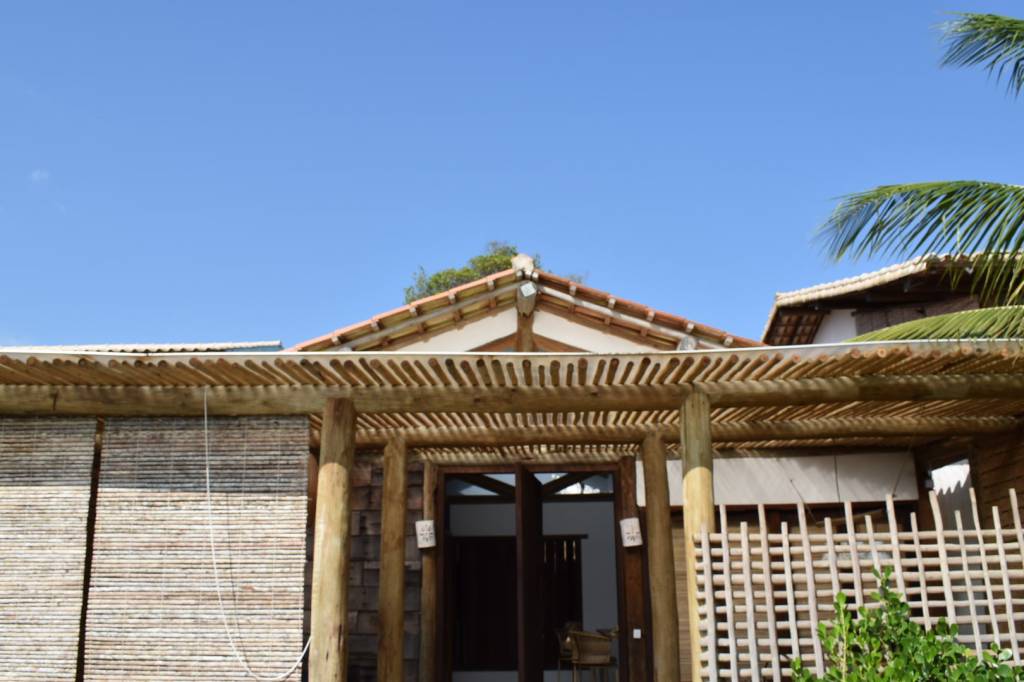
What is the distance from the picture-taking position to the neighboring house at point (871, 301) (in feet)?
40.7

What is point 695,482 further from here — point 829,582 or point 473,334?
point 473,334

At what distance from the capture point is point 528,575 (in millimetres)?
9164

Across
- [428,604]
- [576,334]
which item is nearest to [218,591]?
[428,604]

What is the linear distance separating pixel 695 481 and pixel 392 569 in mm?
3300

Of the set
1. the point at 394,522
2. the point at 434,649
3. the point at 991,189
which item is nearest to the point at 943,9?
the point at 991,189

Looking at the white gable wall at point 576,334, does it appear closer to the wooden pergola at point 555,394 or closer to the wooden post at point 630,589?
the wooden post at point 630,589

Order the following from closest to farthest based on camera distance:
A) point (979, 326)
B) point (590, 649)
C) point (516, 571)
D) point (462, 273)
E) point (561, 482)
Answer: point (979, 326), point (590, 649), point (561, 482), point (516, 571), point (462, 273)

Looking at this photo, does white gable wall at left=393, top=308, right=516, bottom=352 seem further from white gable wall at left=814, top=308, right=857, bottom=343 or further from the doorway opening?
white gable wall at left=814, top=308, right=857, bottom=343

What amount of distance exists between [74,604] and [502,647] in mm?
7262

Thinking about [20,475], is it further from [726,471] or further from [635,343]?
[726,471]

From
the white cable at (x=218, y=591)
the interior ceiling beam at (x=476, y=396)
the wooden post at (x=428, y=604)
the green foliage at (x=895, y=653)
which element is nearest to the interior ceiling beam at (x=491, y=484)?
the wooden post at (x=428, y=604)

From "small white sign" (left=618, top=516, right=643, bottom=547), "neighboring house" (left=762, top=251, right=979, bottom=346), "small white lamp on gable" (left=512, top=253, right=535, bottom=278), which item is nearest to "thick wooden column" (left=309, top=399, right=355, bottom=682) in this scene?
"small white lamp on gable" (left=512, top=253, right=535, bottom=278)

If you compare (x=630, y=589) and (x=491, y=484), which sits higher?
(x=491, y=484)

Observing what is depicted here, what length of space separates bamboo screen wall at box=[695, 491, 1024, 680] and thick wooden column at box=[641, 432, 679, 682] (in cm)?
144
